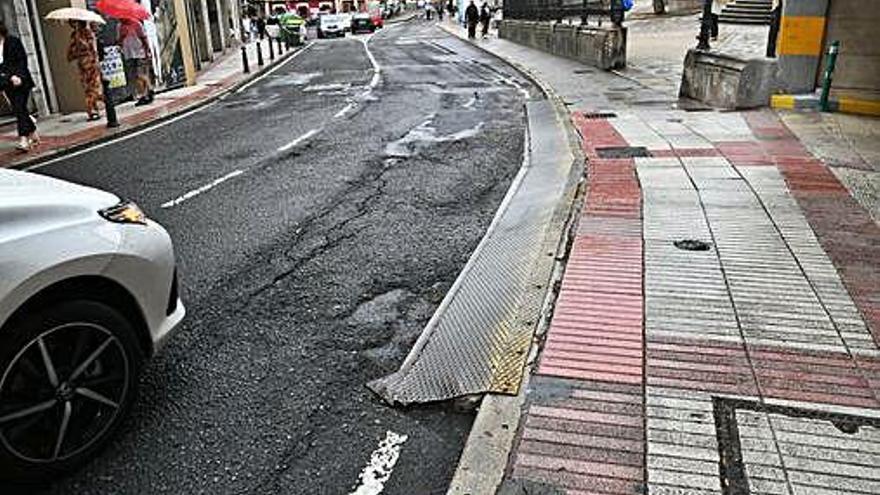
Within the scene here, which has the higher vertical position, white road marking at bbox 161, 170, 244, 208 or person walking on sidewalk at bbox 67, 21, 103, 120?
person walking on sidewalk at bbox 67, 21, 103, 120

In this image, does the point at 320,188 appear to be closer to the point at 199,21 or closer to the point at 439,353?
the point at 439,353

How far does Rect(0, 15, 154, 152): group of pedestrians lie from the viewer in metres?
11.3

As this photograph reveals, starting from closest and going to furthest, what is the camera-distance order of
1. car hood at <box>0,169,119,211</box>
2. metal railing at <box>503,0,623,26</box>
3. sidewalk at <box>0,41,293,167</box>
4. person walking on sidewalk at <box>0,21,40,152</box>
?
car hood at <box>0,169,119,211</box>, person walking on sidewalk at <box>0,21,40,152</box>, sidewalk at <box>0,41,293,167</box>, metal railing at <box>503,0,623,26</box>

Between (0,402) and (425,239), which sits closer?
(0,402)

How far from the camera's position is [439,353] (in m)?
4.36

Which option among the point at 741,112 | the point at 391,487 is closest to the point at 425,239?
the point at 391,487

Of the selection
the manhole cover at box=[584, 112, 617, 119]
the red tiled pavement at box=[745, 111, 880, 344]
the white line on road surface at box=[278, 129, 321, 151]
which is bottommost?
the white line on road surface at box=[278, 129, 321, 151]

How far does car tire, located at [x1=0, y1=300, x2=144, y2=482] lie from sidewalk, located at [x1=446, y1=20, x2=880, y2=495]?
5.64 ft

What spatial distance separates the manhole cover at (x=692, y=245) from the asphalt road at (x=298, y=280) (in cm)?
174

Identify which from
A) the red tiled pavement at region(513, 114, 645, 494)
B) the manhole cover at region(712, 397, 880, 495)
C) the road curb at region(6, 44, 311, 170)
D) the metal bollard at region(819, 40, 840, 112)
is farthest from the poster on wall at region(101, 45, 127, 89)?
the manhole cover at region(712, 397, 880, 495)

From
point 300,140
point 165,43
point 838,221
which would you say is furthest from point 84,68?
point 838,221

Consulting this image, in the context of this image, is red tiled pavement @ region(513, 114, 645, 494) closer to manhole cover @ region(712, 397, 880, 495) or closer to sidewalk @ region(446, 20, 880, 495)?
sidewalk @ region(446, 20, 880, 495)

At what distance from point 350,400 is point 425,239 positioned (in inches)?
115

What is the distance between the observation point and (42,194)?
347 centimetres
